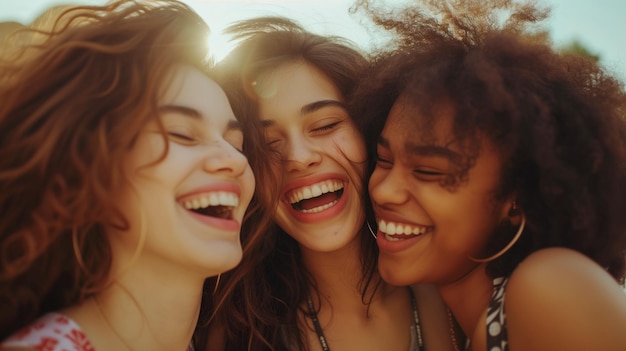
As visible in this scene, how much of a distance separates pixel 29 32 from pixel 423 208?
2135 mm

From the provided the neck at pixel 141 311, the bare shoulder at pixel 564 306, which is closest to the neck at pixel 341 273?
the neck at pixel 141 311

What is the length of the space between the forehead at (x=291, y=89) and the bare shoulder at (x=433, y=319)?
4.51 ft

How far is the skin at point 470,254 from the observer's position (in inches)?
77.7

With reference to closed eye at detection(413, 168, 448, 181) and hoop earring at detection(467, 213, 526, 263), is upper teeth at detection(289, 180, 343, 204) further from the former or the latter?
hoop earring at detection(467, 213, 526, 263)

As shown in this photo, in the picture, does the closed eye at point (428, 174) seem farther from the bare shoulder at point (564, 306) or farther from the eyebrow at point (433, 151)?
the bare shoulder at point (564, 306)

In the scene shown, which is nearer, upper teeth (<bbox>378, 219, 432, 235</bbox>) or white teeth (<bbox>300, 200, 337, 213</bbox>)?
upper teeth (<bbox>378, 219, 432, 235</bbox>)

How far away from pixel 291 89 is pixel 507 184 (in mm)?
1391

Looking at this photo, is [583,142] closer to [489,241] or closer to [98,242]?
[489,241]

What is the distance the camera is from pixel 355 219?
10.5ft

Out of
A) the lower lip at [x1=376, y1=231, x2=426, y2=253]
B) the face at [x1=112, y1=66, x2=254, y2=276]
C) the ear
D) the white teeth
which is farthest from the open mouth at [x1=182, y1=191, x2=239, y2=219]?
the ear

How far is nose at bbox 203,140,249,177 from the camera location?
2.44 metres

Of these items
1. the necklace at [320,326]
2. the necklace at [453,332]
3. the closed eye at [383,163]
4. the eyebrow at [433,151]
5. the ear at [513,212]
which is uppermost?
the eyebrow at [433,151]

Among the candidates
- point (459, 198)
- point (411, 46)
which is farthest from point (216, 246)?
point (411, 46)

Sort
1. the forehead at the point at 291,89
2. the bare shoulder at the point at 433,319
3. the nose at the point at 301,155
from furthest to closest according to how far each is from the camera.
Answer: the bare shoulder at the point at 433,319, the forehead at the point at 291,89, the nose at the point at 301,155
